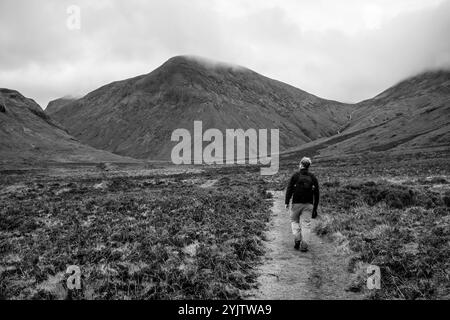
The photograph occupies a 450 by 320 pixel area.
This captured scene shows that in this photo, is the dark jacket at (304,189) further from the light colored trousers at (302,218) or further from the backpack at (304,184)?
the light colored trousers at (302,218)

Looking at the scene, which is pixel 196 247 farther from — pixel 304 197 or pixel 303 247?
pixel 304 197

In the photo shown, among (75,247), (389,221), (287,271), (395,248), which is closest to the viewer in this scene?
(287,271)

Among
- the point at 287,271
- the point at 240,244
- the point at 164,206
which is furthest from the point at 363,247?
the point at 164,206

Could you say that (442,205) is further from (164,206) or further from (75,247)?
(75,247)

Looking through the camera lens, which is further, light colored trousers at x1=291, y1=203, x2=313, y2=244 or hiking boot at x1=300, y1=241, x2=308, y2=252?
hiking boot at x1=300, y1=241, x2=308, y2=252

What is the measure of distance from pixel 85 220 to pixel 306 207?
13.1 meters

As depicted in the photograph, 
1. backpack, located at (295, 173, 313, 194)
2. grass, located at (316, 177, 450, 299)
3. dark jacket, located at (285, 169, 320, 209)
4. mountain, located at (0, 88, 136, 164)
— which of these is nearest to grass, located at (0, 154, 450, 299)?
grass, located at (316, 177, 450, 299)

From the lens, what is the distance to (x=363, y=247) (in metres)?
12.2

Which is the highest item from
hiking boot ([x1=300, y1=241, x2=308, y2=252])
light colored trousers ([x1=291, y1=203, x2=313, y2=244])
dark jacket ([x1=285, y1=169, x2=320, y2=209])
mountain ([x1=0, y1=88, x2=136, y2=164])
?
mountain ([x1=0, y1=88, x2=136, y2=164])

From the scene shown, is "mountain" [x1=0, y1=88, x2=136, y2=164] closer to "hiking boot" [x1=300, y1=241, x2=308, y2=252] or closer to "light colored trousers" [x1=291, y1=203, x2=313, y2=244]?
"light colored trousers" [x1=291, y1=203, x2=313, y2=244]

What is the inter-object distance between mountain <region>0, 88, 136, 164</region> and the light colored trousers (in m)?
133

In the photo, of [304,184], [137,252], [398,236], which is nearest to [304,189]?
[304,184]

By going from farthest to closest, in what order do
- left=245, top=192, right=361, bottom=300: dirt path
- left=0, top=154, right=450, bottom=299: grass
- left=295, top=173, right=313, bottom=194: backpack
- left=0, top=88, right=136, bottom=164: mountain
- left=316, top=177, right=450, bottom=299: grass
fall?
left=0, top=88, right=136, bottom=164: mountain
left=295, top=173, right=313, bottom=194: backpack
left=0, top=154, right=450, bottom=299: grass
left=245, top=192, right=361, bottom=300: dirt path
left=316, top=177, right=450, bottom=299: grass

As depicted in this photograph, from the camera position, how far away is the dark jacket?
12398mm
